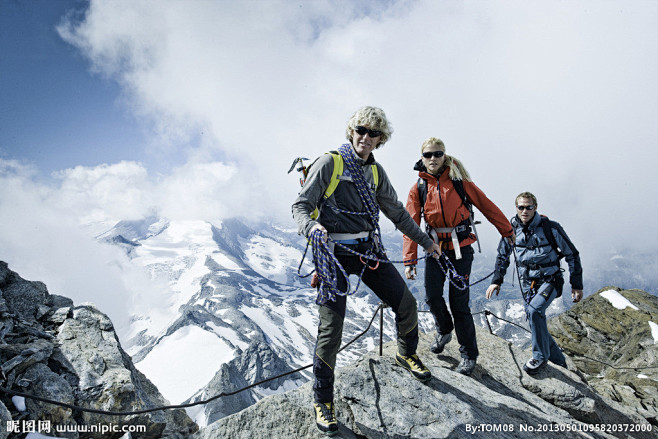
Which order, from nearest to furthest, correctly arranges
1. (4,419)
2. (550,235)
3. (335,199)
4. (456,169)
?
1. (4,419)
2. (335,199)
3. (456,169)
4. (550,235)

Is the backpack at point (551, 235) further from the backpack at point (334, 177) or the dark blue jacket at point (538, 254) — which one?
the backpack at point (334, 177)

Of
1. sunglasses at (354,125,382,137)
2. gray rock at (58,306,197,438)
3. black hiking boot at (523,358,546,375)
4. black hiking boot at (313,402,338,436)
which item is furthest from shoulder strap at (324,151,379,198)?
black hiking boot at (523,358,546,375)

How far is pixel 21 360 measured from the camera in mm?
4293

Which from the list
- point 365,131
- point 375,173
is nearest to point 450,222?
point 375,173

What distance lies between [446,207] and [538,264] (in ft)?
9.21

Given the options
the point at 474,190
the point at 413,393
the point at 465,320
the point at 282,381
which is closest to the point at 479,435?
the point at 413,393

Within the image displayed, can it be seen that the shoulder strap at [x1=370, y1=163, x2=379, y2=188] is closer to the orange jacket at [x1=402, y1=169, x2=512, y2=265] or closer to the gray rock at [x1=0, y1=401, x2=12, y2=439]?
the orange jacket at [x1=402, y1=169, x2=512, y2=265]

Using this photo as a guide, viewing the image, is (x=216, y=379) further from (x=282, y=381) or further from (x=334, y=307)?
(x=334, y=307)

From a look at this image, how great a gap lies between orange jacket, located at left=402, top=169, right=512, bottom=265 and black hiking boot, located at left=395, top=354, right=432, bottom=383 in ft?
5.76

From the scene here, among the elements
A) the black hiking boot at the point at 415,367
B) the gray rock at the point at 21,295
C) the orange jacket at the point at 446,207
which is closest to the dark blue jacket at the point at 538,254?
the orange jacket at the point at 446,207

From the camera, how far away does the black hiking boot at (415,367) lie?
215 inches

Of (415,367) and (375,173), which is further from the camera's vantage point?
(415,367)

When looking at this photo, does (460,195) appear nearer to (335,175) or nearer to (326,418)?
(335,175)

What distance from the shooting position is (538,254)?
22.3ft
